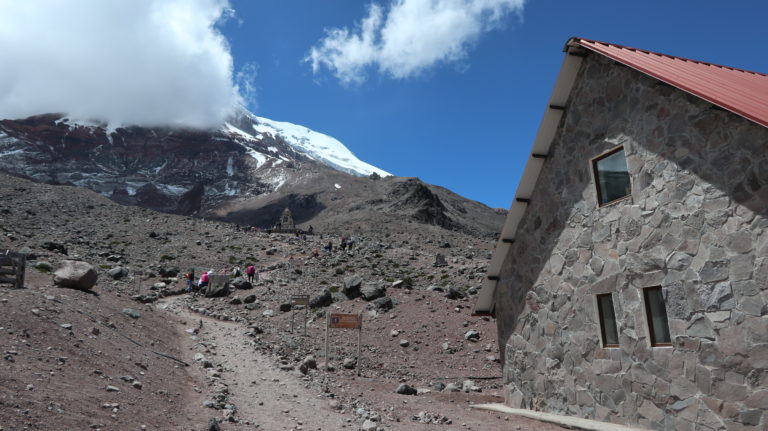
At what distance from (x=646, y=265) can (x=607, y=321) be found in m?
1.40

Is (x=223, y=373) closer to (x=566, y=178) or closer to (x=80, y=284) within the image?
(x=80, y=284)

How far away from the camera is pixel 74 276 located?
16.4 metres

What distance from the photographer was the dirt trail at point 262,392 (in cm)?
938

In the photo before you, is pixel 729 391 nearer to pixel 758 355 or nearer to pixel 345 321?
pixel 758 355

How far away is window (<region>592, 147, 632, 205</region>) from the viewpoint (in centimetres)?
869

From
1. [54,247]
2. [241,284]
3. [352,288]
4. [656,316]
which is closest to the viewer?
[656,316]

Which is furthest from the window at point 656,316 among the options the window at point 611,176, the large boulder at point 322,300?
the large boulder at point 322,300

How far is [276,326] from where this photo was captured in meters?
23.0

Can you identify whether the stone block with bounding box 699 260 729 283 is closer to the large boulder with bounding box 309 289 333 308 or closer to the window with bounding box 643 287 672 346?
the window with bounding box 643 287 672 346

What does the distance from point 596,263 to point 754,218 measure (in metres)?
2.92

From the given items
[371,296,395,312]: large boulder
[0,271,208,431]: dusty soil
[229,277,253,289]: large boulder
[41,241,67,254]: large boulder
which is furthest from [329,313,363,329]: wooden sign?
[41,241,67,254]: large boulder

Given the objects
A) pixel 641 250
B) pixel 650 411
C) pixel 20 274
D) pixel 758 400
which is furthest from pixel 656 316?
pixel 20 274

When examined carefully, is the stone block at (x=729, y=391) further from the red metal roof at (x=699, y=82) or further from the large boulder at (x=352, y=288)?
the large boulder at (x=352, y=288)

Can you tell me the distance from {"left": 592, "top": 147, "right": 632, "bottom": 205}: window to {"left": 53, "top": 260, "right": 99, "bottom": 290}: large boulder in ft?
52.4
